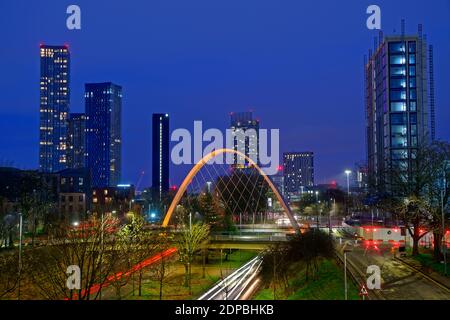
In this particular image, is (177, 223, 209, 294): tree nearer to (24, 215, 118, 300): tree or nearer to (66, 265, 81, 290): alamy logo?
(24, 215, 118, 300): tree

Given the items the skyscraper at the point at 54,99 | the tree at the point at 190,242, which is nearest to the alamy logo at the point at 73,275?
the tree at the point at 190,242

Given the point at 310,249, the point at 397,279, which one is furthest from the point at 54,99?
the point at 397,279

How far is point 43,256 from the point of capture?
25.4m

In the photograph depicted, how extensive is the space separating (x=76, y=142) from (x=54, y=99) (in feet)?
59.9

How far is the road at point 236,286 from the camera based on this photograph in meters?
25.3

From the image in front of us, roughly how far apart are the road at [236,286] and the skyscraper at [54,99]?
Result: 142715mm

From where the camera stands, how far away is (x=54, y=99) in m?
182

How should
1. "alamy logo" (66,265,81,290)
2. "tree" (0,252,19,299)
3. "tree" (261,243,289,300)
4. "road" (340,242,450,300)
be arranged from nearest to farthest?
"alamy logo" (66,265,81,290) → "road" (340,242,450,300) → "tree" (0,252,19,299) → "tree" (261,243,289,300)

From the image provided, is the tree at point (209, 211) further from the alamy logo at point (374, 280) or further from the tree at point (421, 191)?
the alamy logo at point (374, 280)

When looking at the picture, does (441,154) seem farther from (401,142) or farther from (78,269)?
(401,142)

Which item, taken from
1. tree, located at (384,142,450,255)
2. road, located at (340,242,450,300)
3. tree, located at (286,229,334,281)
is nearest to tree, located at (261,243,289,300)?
tree, located at (286,229,334,281)

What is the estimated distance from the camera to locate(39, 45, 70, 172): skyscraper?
168625mm

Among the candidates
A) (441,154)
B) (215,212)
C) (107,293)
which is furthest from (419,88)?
(107,293)

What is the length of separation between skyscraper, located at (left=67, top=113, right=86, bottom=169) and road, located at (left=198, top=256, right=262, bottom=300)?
469 ft
